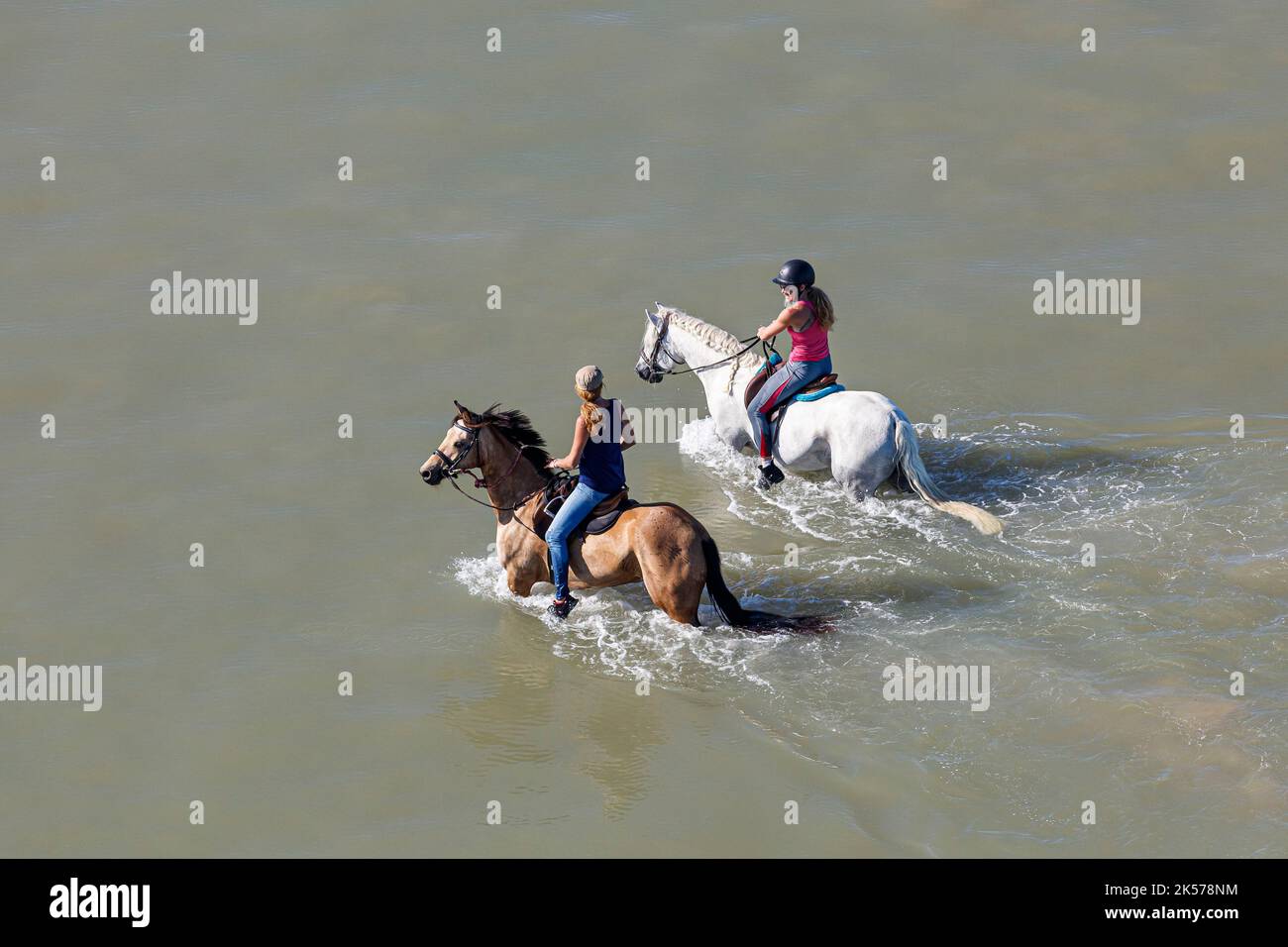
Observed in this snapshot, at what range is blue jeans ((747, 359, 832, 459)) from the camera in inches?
579

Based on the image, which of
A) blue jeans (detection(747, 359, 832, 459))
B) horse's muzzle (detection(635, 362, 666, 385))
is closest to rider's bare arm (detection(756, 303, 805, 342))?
blue jeans (detection(747, 359, 832, 459))

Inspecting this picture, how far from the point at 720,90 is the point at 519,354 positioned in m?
6.57

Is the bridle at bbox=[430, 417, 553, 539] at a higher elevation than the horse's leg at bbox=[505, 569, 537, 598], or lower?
higher

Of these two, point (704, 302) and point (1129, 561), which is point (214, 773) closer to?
point (1129, 561)

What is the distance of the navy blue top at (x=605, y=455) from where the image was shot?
39.4 feet

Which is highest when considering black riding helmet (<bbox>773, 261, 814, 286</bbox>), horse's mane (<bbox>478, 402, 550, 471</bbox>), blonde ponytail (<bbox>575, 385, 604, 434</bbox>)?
black riding helmet (<bbox>773, 261, 814, 286</bbox>)

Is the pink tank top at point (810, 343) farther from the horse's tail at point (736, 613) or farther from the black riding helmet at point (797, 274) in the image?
the horse's tail at point (736, 613)

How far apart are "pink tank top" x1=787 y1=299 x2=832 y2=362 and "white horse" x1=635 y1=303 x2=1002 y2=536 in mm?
438

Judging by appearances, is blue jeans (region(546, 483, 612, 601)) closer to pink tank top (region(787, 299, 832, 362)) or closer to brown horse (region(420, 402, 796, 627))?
brown horse (region(420, 402, 796, 627))

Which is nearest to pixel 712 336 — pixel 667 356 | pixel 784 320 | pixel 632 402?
pixel 667 356

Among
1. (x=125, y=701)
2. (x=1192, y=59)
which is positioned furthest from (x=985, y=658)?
(x=1192, y=59)

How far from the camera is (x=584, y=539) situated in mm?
12453

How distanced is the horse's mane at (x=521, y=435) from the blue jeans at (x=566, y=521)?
21.2 inches

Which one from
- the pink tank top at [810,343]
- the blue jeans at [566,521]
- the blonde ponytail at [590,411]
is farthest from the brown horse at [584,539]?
the pink tank top at [810,343]
